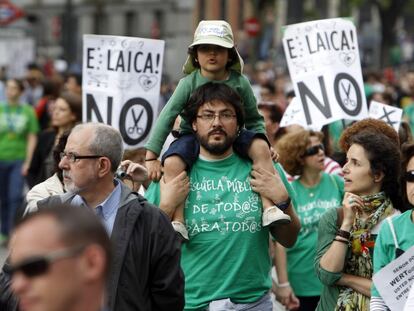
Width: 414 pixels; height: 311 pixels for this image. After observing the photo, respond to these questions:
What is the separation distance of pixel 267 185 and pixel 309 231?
1972 mm

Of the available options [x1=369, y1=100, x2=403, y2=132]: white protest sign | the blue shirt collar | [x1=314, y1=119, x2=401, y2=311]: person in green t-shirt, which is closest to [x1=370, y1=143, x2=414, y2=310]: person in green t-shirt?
[x1=314, y1=119, x2=401, y2=311]: person in green t-shirt

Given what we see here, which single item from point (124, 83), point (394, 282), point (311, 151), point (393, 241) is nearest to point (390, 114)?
point (311, 151)

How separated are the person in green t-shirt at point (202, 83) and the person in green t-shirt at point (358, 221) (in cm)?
43

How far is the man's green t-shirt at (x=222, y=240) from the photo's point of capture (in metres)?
6.24

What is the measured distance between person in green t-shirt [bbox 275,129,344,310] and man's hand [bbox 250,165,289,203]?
183 cm

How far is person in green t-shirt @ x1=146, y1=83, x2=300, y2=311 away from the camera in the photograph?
20.5 ft

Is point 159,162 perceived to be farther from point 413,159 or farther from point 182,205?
point 413,159

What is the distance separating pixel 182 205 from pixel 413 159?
3.70 feet

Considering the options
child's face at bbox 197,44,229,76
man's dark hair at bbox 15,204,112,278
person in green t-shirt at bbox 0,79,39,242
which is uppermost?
man's dark hair at bbox 15,204,112,278

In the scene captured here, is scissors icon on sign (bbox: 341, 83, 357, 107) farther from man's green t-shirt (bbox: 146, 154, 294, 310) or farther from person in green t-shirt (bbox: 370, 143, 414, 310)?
person in green t-shirt (bbox: 370, 143, 414, 310)

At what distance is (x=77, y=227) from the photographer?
2.97 metres

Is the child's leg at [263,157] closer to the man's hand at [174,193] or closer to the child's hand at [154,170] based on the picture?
the man's hand at [174,193]

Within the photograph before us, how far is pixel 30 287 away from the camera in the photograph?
292 centimetres

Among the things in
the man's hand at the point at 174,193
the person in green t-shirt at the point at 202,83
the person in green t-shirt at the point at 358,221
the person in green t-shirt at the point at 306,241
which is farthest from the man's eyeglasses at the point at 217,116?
the person in green t-shirt at the point at 306,241
